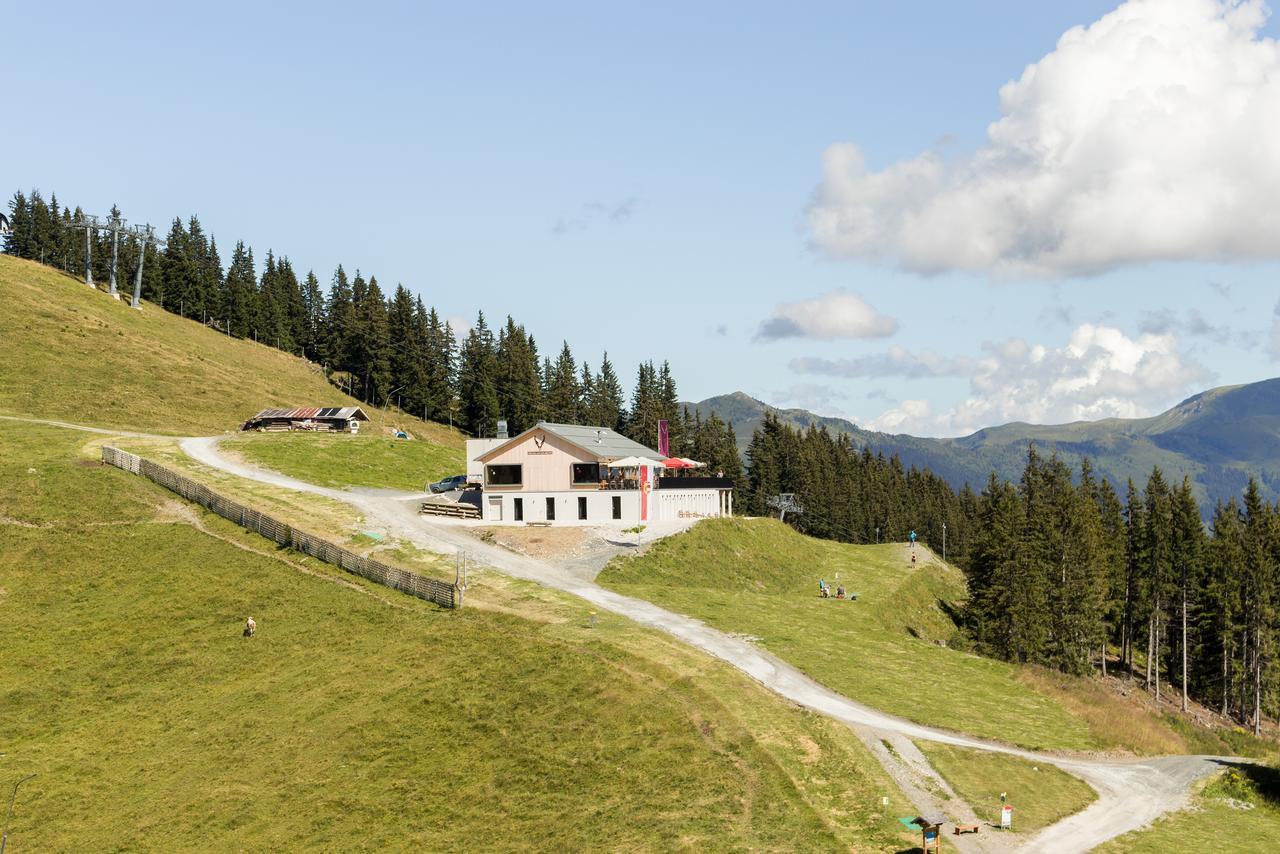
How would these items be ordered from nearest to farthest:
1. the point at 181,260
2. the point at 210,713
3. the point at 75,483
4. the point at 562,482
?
the point at 210,713 < the point at 75,483 < the point at 562,482 < the point at 181,260

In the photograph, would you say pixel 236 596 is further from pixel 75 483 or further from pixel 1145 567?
pixel 1145 567

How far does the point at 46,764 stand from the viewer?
4206cm

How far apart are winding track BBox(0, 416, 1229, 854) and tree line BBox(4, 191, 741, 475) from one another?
83760mm

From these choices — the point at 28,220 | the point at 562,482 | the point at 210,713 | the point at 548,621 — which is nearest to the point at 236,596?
the point at 210,713

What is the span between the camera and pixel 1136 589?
94812 mm

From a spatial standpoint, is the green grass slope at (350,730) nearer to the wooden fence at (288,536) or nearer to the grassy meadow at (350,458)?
the wooden fence at (288,536)

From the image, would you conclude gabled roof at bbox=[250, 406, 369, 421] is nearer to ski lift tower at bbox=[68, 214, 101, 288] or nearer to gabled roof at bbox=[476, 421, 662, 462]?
gabled roof at bbox=[476, 421, 662, 462]

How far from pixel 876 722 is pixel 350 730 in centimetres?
2311

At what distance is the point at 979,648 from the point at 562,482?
3514cm

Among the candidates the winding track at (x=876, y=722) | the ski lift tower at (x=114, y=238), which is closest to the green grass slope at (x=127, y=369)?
the ski lift tower at (x=114, y=238)

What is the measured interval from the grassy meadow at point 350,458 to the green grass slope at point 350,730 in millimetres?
27541

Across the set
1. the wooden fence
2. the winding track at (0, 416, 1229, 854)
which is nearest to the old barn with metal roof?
the winding track at (0, 416, 1229, 854)

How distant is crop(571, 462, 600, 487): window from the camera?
7956cm

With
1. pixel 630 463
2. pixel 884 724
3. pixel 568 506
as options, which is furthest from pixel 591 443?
pixel 884 724
